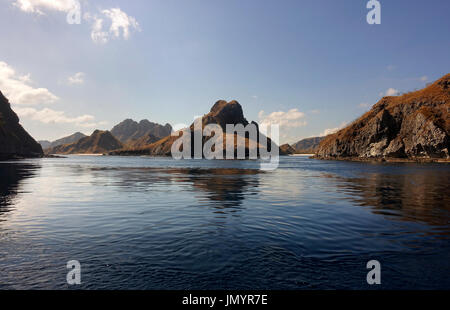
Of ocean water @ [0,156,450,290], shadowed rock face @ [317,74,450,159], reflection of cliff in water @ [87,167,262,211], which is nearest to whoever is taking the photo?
ocean water @ [0,156,450,290]

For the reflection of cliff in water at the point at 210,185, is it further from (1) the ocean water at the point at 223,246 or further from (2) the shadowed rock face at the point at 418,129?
(2) the shadowed rock face at the point at 418,129

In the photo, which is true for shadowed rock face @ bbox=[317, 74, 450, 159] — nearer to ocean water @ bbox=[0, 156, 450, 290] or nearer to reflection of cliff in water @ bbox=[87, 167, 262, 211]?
reflection of cliff in water @ bbox=[87, 167, 262, 211]

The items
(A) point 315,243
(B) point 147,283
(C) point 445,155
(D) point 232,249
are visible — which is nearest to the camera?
(B) point 147,283

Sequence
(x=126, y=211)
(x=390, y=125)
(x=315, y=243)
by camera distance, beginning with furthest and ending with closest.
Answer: (x=390, y=125) → (x=126, y=211) → (x=315, y=243)

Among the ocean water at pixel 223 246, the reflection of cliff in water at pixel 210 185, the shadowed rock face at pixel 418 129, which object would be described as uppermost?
the shadowed rock face at pixel 418 129

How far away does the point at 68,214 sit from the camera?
20.2 metres

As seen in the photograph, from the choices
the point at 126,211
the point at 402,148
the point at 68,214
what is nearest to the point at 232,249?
the point at 126,211

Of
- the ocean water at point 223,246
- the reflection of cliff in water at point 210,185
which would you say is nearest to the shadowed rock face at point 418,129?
the reflection of cliff in water at point 210,185

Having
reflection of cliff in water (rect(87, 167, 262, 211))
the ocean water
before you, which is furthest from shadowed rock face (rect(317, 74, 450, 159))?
the ocean water

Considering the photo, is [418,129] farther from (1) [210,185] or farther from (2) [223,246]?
(2) [223,246]

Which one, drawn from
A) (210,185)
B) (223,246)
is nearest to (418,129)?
(210,185)

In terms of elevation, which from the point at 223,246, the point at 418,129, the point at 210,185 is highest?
the point at 418,129
